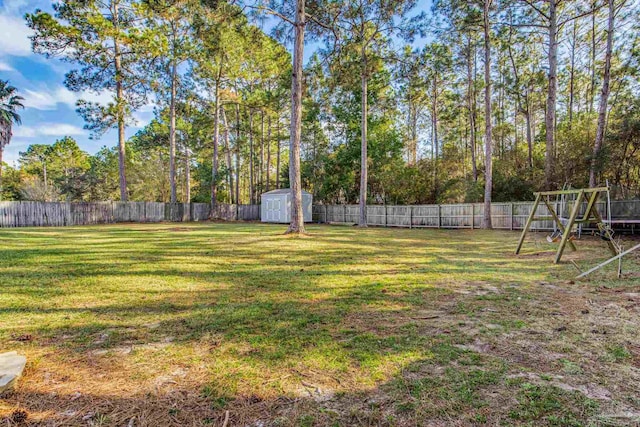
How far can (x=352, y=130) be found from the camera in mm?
23047

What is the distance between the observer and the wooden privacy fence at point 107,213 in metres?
15.4

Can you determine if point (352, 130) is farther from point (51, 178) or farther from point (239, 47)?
point (51, 178)

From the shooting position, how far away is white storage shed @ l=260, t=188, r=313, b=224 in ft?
69.7

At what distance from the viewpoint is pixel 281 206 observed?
2155cm

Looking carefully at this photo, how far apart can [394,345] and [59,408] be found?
1.84 metres

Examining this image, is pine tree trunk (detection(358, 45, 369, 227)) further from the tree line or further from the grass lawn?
the grass lawn

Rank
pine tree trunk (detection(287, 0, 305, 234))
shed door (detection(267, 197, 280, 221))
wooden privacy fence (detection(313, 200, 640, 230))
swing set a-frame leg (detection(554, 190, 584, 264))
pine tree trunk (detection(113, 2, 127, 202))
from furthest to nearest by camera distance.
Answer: shed door (detection(267, 197, 280, 221)) → pine tree trunk (detection(113, 2, 127, 202)) → wooden privacy fence (detection(313, 200, 640, 230)) → pine tree trunk (detection(287, 0, 305, 234)) → swing set a-frame leg (detection(554, 190, 584, 264))

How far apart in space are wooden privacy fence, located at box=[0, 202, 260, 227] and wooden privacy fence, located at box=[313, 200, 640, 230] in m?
7.68

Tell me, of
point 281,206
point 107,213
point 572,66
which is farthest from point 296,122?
point 572,66

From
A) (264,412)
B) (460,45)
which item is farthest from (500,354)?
(460,45)

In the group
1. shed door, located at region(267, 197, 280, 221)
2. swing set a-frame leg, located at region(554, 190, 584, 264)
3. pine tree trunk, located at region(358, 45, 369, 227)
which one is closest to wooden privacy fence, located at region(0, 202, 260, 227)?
shed door, located at region(267, 197, 280, 221)

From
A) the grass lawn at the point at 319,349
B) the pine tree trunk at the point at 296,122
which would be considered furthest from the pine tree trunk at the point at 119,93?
the grass lawn at the point at 319,349

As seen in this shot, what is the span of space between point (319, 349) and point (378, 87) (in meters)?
22.8

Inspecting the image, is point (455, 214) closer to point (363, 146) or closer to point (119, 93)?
point (363, 146)
